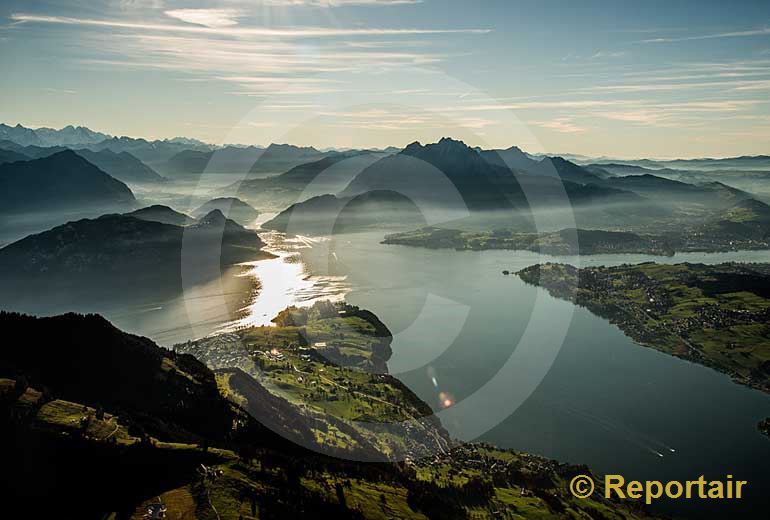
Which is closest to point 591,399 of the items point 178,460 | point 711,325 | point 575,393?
point 575,393

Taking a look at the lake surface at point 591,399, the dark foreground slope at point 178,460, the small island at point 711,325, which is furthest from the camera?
the small island at point 711,325

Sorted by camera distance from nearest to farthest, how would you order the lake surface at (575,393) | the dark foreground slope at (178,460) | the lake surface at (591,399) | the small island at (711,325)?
the dark foreground slope at (178,460)
the lake surface at (591,399)
the lake surface at (575,393)
the small island at (711,325)

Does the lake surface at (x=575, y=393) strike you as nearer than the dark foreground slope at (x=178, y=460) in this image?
No

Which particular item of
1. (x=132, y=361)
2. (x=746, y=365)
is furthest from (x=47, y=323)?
(x=746, y=365)

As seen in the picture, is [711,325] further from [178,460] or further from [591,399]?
[178,460]

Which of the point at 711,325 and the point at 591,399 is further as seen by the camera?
the point at 711,325

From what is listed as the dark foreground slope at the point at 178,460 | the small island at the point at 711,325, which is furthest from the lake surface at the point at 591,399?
the dark foreground slope at the point at 178,460

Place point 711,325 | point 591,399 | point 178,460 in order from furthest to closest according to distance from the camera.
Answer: point 711,325
point 591,399
point 178,460

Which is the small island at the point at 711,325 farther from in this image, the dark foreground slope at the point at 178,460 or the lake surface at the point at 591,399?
the dark foreground slope at the point at 178,460

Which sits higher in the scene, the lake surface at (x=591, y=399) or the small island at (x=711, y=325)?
the small island at (x=711, y=325)

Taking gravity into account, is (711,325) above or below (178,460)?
below
